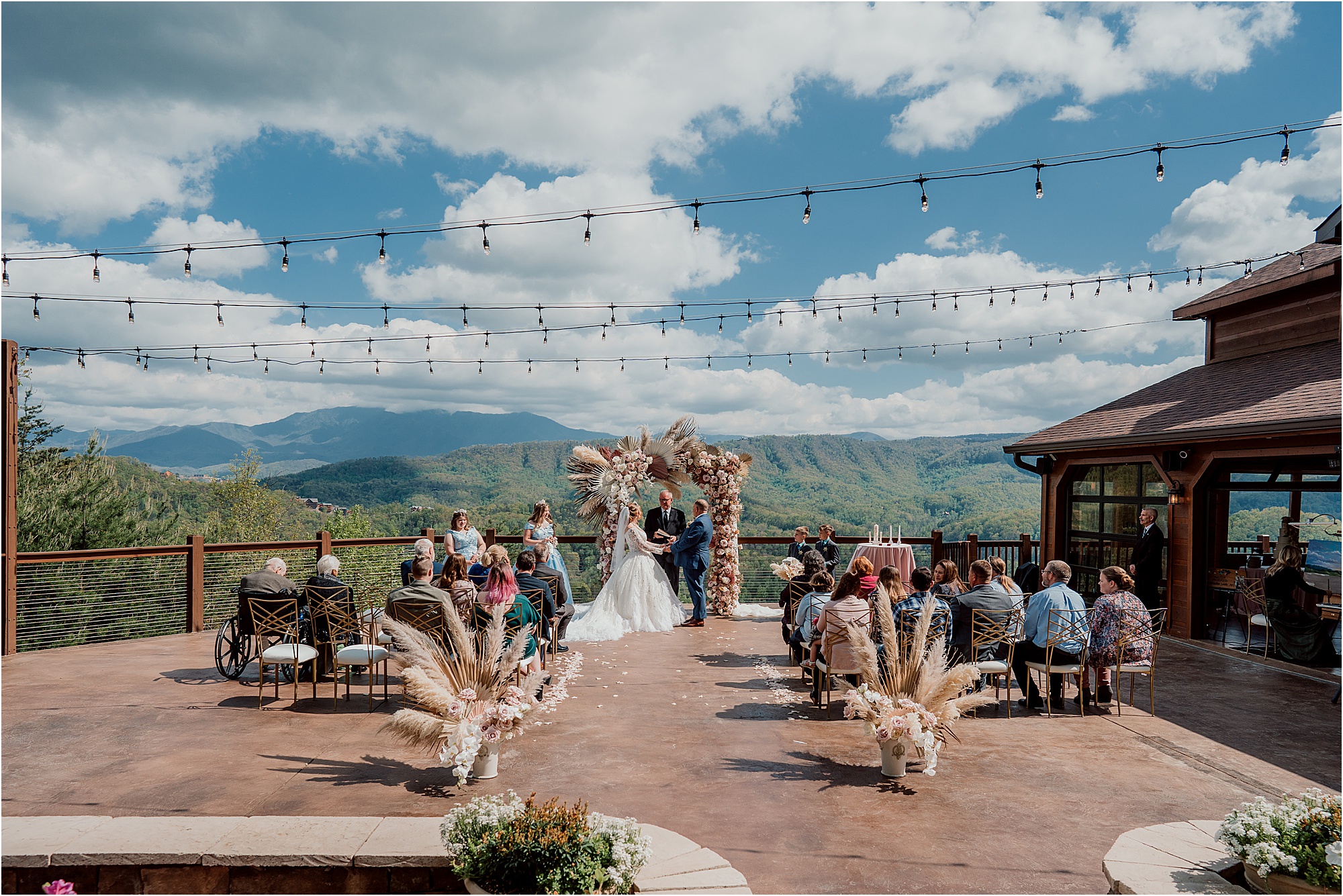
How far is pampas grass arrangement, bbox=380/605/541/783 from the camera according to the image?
418 centimetres

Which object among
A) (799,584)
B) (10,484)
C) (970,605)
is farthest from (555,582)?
(10,484)

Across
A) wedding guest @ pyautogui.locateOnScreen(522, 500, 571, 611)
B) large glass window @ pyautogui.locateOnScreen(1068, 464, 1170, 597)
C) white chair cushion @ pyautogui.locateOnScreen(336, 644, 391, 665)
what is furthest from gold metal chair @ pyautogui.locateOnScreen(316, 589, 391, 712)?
large glass window @ pyautogui.locateOnScreen(1068, 464, 1170, 597)

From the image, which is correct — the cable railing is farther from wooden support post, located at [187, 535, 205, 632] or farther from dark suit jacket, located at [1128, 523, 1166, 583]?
dark suit jacket, located at [1128, 523, 1166, 583]

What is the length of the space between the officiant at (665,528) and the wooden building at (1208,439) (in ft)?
17.8

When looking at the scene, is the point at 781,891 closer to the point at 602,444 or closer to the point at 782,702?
the point at 782,702

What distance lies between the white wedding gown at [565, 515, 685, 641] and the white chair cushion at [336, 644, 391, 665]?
385 cm

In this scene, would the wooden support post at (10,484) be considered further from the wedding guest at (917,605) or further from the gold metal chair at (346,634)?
the wedding guest at (917,605)

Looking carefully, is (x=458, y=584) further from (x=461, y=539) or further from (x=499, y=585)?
(x=461, y=539)

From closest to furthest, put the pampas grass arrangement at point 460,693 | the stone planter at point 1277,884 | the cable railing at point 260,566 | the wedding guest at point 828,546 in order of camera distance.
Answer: the stone planter at point 1277,884 → the pampas grass arrangement at point 460,693 → the cable railing at point 260,566 → the wedding guest at point 828,546

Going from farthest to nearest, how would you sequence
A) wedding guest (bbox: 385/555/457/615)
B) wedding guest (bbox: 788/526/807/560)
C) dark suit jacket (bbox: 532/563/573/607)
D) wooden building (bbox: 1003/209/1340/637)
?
wedding guest (bbox: 788/526/807/560) < wooden building (bbox: 1003/209/1340/637) < dark suit jacket (bbox: 532/563/573/607) < wedding guest (bbox: 385/555/457/615)

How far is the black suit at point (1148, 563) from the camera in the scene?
9.42m

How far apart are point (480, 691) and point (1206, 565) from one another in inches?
346

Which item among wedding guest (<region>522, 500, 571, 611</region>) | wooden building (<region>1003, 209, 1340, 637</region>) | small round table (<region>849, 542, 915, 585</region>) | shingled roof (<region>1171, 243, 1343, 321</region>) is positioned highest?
shingled roof (<region>1171, 243, 1343, 321</region>)

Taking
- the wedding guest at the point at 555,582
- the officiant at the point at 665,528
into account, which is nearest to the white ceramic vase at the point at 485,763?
the wedding guest at the point at 555,582
